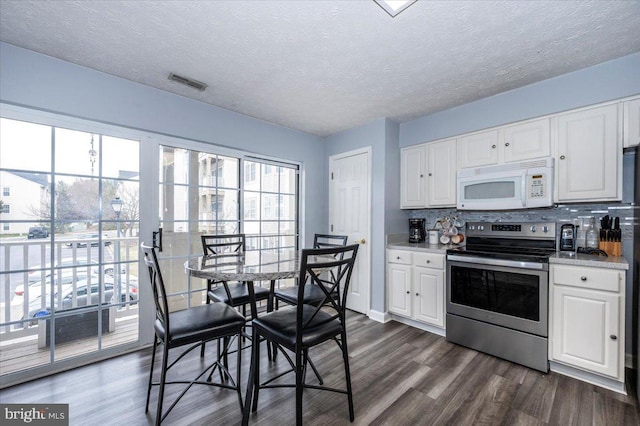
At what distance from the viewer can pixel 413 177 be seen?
3.49m

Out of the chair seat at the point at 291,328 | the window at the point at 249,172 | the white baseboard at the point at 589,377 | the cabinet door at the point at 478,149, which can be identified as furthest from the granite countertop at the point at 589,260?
the window at the point at 249,172

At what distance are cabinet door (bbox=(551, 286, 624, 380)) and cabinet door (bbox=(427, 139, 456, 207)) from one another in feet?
4.41

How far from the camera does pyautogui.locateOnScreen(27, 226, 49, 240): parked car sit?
213 centimetres

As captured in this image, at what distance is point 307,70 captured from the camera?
2320 millimetres

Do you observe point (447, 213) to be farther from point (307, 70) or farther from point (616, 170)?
point (307, 70)

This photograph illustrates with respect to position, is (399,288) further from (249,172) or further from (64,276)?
(64,276)

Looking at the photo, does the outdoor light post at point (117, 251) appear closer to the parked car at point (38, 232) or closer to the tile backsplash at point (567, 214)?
the parked car at point (38, 232)

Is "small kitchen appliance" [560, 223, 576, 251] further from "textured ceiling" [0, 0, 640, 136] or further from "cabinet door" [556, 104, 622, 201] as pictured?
"textured ceiling" [0, 0, 640, 136]

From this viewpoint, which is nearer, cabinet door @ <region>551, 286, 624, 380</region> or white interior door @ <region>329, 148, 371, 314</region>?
cabinet door @ <region>551, 286, 624, 380</region>

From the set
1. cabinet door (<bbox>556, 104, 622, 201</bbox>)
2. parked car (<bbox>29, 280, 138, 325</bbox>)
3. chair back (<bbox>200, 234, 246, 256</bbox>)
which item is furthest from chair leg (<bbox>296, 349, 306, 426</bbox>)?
cabinet door (<bbox>556, 104, 622, 201</bbox>)

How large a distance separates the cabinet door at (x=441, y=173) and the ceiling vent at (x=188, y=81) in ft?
8.53

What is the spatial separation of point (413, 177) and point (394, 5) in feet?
7.16

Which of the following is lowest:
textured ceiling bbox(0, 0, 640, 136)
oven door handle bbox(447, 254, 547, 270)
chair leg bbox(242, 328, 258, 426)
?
chair leg bbox(242, 328, 258, 426)

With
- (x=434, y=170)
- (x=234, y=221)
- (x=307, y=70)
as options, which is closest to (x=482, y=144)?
(x=434, y=170)
